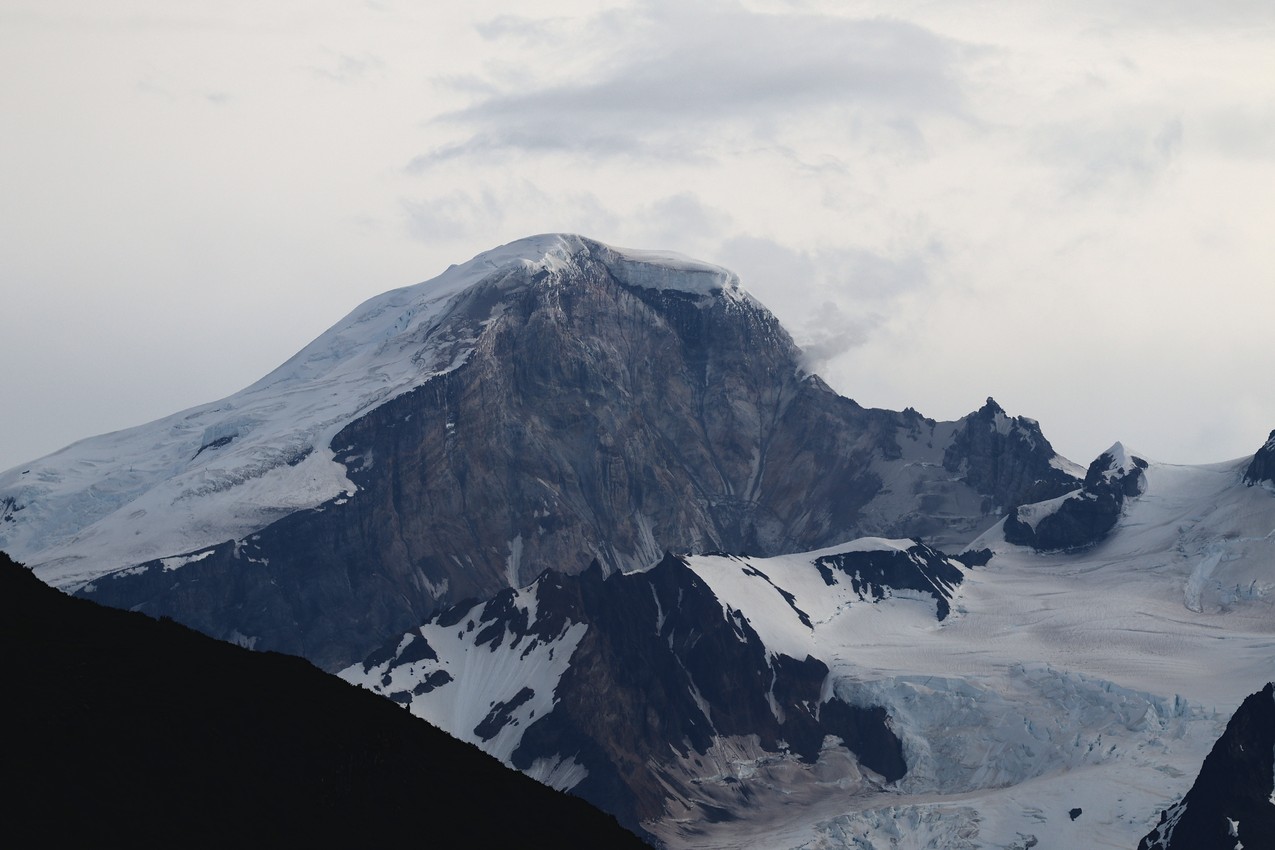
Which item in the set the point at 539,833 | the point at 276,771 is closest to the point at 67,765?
the point at 276,771

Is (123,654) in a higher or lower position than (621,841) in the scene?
higher

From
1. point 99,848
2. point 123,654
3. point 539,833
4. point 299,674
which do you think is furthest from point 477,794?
point 99,848

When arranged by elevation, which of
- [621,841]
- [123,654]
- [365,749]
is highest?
[123,654]

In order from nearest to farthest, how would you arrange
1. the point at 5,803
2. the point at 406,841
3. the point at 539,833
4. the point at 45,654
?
the point at 5,803 → the point at 45,654 → the point at 406,841 → the point at 539,833

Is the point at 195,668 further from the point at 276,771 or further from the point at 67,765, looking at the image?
the point at 67,765

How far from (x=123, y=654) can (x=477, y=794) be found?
78.7 feet

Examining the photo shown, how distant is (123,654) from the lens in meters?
122

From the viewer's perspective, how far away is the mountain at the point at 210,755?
359 feet

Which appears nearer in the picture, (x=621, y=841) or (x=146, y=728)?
(x=146, y=728)

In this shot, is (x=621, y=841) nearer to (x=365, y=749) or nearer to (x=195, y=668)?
(x=365, y=749)

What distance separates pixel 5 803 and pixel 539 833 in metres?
39.2

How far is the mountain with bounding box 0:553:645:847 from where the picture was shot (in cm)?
10931

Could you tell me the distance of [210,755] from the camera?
119 m

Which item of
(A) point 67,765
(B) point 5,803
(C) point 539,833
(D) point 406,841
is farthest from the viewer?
(C) point 539,833
